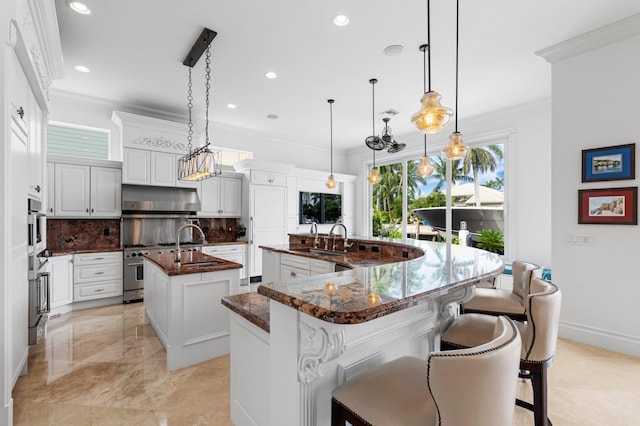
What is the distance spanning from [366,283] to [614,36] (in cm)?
366

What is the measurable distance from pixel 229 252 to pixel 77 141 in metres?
2.90

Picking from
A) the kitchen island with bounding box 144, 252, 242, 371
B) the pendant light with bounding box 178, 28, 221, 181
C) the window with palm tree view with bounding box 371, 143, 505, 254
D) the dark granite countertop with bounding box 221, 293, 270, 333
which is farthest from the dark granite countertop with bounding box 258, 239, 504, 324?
the window with palm tree view with bounding box 371, 143, 505, 254

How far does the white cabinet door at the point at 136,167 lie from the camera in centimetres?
453

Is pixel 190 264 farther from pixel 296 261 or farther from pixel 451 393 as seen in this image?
pixel 451 393

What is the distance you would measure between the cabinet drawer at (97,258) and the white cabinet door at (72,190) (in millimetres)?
626

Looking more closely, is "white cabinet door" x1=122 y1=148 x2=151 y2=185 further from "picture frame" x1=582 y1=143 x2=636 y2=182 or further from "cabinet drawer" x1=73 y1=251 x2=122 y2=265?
"picture frame" x1=582 y1=143 x2=636 y2=182

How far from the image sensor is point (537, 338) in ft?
4.68

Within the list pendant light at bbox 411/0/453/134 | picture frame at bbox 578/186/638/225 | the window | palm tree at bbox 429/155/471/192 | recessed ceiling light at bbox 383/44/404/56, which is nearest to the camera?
pendant light at bbox 411/0/453/134

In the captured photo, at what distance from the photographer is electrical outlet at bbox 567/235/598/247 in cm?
302

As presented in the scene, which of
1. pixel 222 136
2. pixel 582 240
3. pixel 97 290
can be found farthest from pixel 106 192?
pixel 582 240

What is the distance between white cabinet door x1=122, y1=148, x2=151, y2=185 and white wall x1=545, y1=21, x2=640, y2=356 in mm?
5466

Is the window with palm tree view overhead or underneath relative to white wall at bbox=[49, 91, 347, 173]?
underneath

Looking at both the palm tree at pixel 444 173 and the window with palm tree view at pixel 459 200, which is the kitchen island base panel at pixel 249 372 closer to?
the window with palm tree view at pixel 459 200

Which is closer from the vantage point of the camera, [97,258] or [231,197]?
[97,258]
